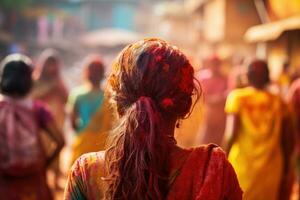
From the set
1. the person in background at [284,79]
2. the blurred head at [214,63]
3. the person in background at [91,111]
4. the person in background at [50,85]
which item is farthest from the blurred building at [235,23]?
the person in background at [91,111]

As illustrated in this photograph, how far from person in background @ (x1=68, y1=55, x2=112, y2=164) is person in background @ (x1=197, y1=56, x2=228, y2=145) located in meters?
2.34

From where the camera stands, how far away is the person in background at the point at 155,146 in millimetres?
2240

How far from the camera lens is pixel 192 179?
2.27m

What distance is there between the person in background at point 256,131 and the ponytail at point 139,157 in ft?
9.95

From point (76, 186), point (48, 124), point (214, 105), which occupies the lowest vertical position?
point (214, 105)

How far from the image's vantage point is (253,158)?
17.5 feet

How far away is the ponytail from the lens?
2.23 meters

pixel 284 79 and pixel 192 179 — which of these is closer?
pixel 192 179

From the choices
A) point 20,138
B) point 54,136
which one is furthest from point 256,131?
point 20,138

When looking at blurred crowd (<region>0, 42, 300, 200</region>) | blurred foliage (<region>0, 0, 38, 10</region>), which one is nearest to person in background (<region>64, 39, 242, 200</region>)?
blurred crowd (<region>0, 42, 300, 200</region>)

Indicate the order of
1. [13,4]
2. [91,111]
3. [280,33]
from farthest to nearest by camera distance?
[13,4]
[280,33]
[91,111]

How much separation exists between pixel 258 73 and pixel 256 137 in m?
0.50

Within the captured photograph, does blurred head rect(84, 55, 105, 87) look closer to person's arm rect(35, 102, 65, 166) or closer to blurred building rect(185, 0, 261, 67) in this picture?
person's arm rect(35, 102, 65, 166)

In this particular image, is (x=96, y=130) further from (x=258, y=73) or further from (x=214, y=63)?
(x=214, y=63)
